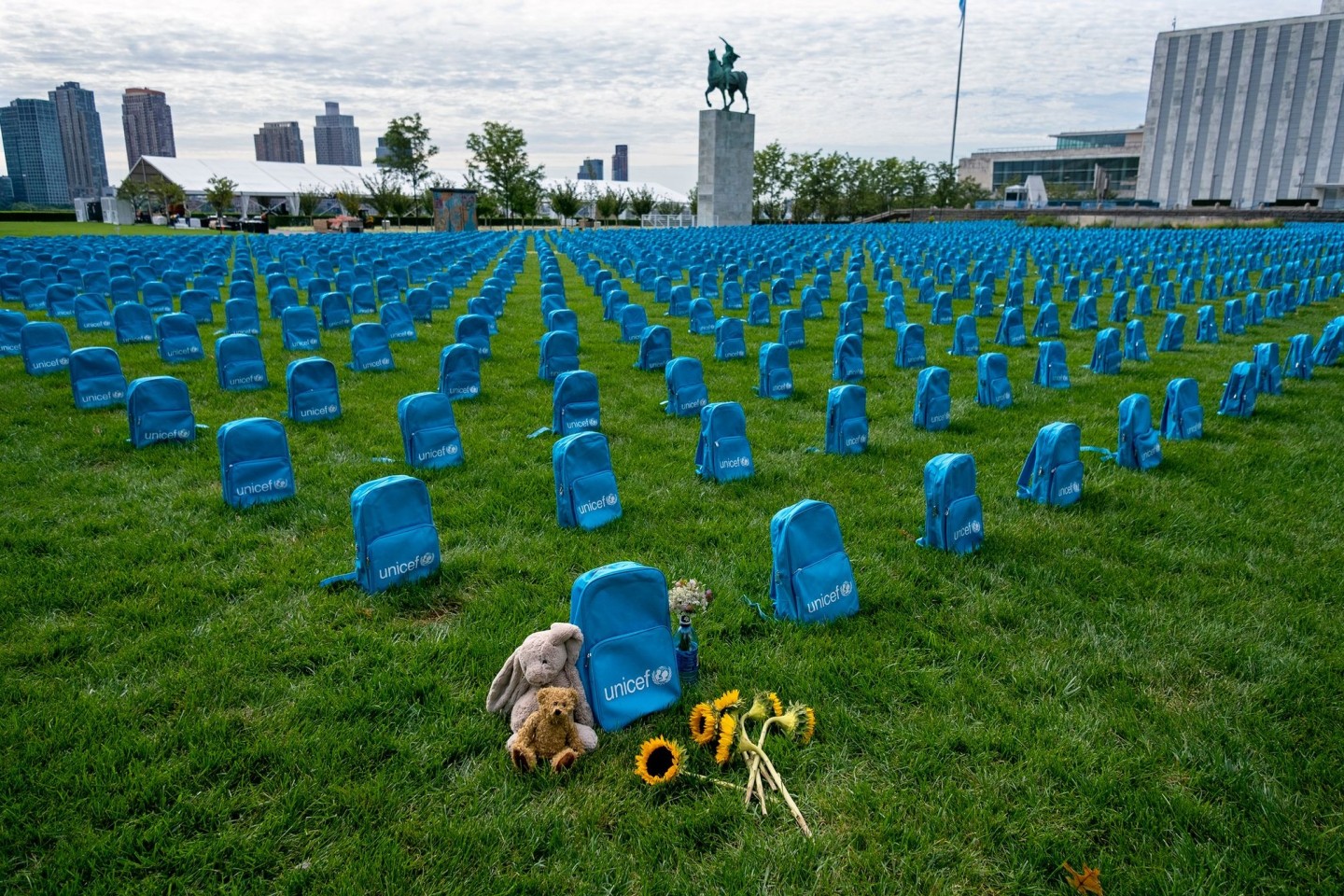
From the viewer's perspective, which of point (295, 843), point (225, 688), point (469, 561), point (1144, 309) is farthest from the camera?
point (1144, 309)

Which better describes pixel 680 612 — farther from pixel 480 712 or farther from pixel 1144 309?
pixel 1144 309

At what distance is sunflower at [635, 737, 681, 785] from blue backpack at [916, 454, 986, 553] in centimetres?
268

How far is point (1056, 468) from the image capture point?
5.94 m

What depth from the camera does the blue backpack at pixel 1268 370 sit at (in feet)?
30.7

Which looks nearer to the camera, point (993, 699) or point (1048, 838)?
point (1048, 838)

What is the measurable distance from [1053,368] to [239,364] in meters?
9.65

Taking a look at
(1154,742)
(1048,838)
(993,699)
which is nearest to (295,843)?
(1048,838)

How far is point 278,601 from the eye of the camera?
14.6ft

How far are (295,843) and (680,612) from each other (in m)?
1.76

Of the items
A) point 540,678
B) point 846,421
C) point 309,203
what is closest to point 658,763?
point 540,678

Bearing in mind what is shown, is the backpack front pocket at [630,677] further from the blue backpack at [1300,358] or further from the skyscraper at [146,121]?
the skyscraper at [146,121]

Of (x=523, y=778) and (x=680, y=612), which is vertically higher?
(x=680, y=612)

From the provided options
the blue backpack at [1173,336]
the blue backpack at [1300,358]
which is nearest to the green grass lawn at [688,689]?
the blue backpack at [1300,358]

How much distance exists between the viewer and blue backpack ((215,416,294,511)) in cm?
556
